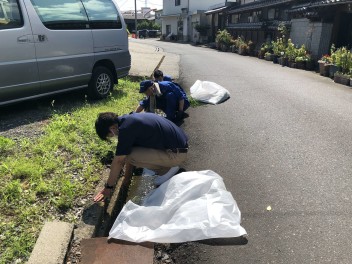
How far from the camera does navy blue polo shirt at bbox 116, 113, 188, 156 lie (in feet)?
10.3

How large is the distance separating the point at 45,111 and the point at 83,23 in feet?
6.31

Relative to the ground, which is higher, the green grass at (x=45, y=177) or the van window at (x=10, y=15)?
the van window at (x=10, y=15)

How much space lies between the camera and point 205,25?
3428 cm

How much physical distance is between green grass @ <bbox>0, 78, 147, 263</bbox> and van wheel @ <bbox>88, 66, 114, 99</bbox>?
1462 millimetres

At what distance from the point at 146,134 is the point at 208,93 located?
467 centimetres

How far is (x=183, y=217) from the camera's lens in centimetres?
277

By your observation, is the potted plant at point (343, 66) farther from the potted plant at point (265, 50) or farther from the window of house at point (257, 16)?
the window of house at point (257, 16)

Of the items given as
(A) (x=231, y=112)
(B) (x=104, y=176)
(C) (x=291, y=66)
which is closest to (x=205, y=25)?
(C) (x=291, y=66)

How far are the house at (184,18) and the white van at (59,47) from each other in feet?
98.8

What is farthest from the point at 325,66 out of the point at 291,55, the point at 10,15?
the point at 10,15

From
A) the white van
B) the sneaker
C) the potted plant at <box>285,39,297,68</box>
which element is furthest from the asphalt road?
the potted plant at <box>285,39,297,68</box>

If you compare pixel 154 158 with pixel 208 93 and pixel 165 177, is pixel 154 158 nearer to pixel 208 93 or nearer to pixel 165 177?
pixel 165 177

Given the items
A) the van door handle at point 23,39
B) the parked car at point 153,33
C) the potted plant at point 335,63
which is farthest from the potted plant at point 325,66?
the parked car at point 153,33

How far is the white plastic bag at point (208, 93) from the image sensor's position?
7582 millimetres
